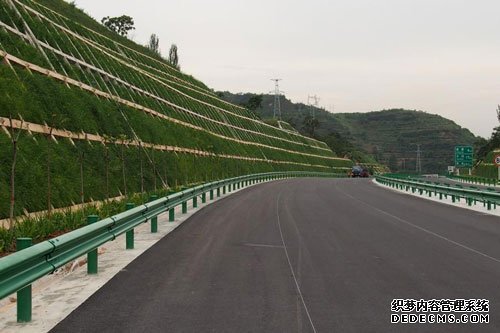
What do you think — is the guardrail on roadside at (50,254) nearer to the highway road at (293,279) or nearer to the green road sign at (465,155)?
the highway road at (293,279)

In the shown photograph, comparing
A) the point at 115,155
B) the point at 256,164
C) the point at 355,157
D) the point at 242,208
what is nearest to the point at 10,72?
the point at 115,155

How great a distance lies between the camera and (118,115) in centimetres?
2662

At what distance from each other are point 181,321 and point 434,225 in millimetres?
11405

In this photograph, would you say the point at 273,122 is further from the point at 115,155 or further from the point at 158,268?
the point at 158,268

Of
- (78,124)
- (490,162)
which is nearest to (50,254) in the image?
(78,124)

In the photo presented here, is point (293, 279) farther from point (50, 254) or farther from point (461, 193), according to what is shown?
point (461, 193)

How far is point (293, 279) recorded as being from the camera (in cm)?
795

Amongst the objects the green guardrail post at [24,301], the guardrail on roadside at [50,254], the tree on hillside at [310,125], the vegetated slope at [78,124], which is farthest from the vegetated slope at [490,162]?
the green guardrail post at [24,301]

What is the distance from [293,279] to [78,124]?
14308 mm

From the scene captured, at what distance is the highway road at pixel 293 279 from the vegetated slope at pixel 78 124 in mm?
4270

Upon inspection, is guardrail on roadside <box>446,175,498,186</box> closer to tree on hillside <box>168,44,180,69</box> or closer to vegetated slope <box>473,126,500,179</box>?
vegetated slope <box>473,126,500,179</box>

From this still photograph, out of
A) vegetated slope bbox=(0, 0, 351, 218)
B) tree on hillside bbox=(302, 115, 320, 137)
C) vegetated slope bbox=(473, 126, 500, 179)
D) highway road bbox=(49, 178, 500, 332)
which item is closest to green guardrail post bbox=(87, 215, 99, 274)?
highway road bbox=(49, 178, 500, 332)

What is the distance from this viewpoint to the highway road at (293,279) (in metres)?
5.80

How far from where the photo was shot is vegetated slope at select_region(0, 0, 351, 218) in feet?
47.4
